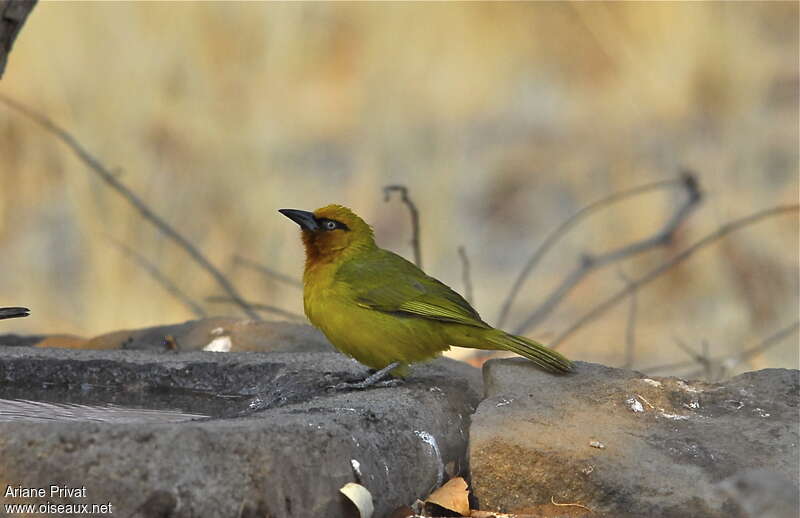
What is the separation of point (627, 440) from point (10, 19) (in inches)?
117

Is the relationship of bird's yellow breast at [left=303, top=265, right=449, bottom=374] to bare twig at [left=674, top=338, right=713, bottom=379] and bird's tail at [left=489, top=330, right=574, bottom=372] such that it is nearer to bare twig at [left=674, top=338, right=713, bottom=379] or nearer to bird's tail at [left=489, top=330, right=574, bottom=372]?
bird's tail at [left=489, top=330, right=574, bottom=372]

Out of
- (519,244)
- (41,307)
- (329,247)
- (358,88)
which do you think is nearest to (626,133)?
(519,244)

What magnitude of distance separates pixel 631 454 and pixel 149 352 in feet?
6.91

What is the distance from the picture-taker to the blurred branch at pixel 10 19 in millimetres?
5324

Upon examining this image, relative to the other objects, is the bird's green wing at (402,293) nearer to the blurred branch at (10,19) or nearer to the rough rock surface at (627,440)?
the rough rock surface at (627,440)

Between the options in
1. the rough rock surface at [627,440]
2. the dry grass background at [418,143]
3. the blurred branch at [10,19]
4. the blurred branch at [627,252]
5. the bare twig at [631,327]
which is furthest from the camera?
the dry grass background at [418,143]

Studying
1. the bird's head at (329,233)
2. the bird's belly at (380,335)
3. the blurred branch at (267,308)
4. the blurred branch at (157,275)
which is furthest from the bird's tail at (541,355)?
the blurred branch at (157,275)

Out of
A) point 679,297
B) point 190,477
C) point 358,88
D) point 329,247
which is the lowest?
point 190,477

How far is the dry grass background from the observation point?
30.0ft

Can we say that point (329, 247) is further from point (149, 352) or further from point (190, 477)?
point (190, 477)

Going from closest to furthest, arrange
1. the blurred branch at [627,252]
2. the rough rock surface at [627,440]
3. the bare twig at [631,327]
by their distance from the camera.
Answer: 1. the rough rock surface at [627,440]
2. the bare twig at [631,327]
3. the blurred branch at [627,252]

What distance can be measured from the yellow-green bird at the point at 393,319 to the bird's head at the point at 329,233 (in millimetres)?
84

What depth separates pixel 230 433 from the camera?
3.51m

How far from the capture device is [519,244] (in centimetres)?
954
